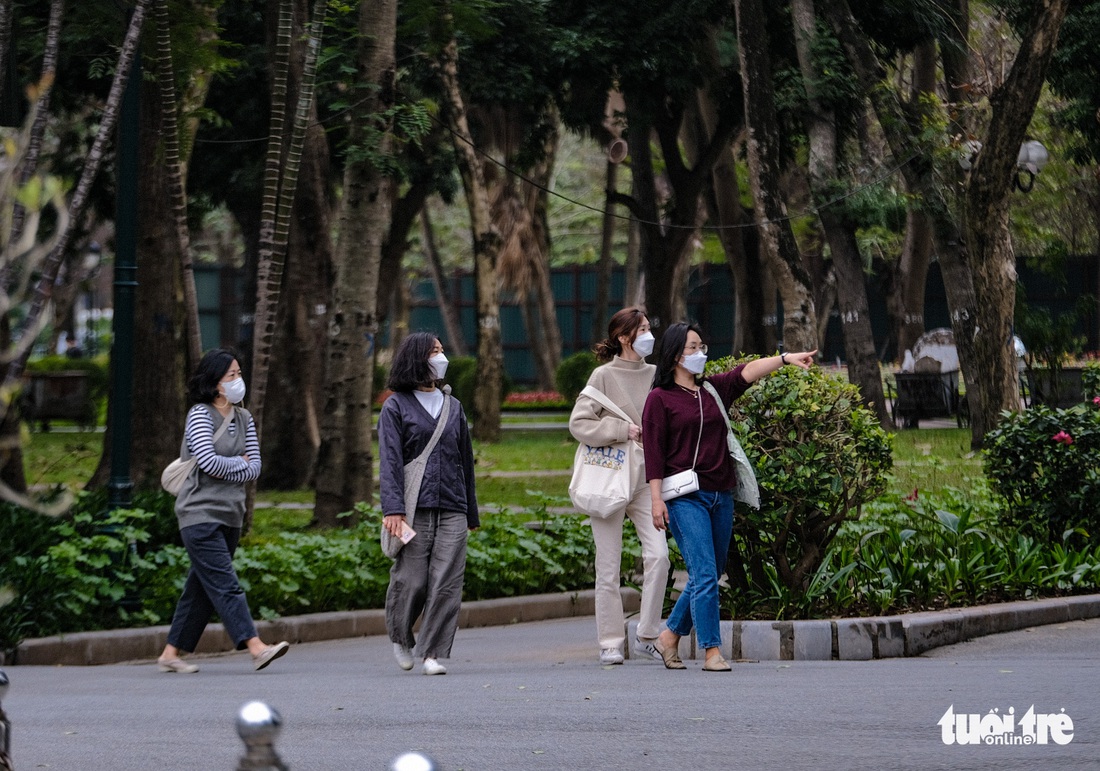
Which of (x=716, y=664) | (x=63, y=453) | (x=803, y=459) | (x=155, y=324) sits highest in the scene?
(x=155, y=324)

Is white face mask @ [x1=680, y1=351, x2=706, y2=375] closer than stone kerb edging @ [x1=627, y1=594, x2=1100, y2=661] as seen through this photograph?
Yes

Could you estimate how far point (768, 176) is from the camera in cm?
1847

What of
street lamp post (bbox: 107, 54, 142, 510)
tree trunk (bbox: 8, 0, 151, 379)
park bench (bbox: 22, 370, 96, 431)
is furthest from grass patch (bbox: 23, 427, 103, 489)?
tree trunk (bbox: 8, 0, 151, 379)

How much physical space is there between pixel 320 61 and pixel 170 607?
20.8ft

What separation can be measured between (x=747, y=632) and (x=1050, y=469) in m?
3.28

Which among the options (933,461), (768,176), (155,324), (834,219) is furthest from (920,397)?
(155,324)

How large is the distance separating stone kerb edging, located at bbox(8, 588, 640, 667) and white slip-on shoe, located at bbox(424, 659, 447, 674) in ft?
7.45

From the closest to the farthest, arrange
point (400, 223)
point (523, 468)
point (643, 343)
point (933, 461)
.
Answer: point (643, 343) < point (933, 461) < point (523, 468) < point (400, 223)

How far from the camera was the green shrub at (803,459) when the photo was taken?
845 centimetres

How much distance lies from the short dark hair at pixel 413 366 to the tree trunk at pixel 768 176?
1019 cm

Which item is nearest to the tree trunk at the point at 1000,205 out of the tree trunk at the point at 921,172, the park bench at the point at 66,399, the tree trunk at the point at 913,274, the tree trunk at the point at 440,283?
the tree trunk at the point at 921,172

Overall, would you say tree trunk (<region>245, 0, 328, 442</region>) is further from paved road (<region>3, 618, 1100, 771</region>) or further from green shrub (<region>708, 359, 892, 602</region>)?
green shrub (<region>708, 359, 892, 602</region>)

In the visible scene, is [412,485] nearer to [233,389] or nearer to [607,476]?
[607,476]

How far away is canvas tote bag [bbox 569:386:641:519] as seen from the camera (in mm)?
8469
